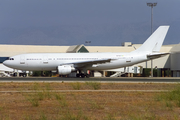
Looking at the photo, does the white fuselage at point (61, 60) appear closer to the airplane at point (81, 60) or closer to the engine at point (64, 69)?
the airplane at point (81, 60)

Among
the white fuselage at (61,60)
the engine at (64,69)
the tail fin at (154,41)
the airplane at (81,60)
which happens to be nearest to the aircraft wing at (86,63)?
the airplane at (81,60)

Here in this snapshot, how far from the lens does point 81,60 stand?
37.3m

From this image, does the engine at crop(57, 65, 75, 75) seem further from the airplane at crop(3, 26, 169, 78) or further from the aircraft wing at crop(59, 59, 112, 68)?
the aircraft wing at crop(59, 59, 112, 68)

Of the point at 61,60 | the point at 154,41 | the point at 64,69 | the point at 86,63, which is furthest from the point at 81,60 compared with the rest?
the point at 154,41

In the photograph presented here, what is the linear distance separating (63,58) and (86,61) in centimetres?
351

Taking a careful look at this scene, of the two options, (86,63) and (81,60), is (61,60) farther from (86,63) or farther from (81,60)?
(86,63)

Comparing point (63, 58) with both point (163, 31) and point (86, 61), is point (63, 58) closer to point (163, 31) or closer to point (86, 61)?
point (86, 61)

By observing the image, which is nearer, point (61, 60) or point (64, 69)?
point (64, 69)

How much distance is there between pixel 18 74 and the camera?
48750 millimetres

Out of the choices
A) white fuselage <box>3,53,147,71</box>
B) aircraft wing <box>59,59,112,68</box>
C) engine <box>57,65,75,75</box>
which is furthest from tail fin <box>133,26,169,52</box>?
engine <box>57,65,75,75</box>

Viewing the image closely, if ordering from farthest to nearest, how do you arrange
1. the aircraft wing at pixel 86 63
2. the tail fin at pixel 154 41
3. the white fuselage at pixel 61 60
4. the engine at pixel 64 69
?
the tail fin at pixel 154 41 < the white fuselage at pixel 61 60 < the aircraft wing at pixel 86 63 < the engine at pixel 64 69

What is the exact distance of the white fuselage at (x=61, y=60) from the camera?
3638 centimetres

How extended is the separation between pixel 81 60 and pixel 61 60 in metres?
2.67

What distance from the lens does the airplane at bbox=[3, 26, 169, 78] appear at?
36.1m
